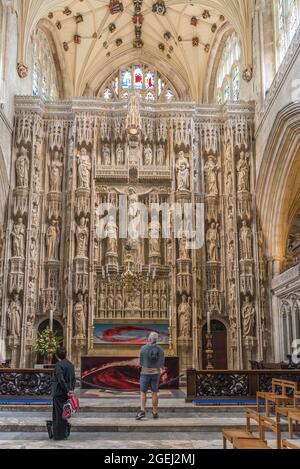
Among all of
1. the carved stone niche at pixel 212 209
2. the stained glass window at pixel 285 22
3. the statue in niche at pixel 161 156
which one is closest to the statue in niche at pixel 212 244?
the carved stone niche at pixel 212 209

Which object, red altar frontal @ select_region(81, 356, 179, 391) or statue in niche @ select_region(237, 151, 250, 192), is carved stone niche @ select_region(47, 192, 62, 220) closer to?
statue in niche @ select_region(237, 151, 250, 192)

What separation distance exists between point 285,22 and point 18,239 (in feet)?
41.0

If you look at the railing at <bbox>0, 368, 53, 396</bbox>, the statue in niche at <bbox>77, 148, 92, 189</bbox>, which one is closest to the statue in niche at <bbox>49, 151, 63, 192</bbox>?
the statue in niche at <bbox>77, 148, 92, 189</bbox>

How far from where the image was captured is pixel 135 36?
28.2 m

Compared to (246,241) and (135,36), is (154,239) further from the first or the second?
(135,36)

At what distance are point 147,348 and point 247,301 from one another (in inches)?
411

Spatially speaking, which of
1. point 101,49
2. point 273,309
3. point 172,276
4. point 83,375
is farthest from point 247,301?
point 101,49

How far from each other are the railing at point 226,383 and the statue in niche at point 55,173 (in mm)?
11793

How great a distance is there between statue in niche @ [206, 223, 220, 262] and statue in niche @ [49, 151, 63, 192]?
20.9 feet

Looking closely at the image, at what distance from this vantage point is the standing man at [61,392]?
326 inches

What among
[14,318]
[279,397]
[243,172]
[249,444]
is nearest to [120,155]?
[243,172]

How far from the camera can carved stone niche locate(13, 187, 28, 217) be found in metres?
20.5

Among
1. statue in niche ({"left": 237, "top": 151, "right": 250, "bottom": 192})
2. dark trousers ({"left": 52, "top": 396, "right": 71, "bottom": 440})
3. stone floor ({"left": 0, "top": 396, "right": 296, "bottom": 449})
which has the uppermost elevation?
statue in niche ({"left": 237, "top": 151, "right": 250, "bottom": 192})

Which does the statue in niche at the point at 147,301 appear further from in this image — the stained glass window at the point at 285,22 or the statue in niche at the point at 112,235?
the stained glass window at the point at 285,22
